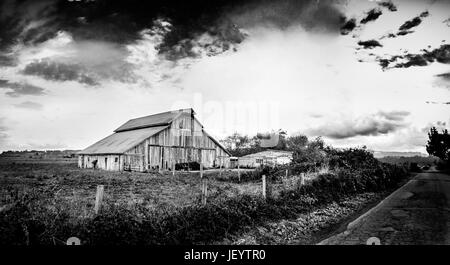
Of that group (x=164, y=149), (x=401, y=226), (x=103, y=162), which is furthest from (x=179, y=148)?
(x=401, y=226)

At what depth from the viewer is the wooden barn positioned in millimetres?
30766

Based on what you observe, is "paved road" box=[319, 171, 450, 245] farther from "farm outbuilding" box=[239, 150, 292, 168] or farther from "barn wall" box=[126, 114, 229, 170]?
"farm outbuilding" box=[239, 150, 292, 168]

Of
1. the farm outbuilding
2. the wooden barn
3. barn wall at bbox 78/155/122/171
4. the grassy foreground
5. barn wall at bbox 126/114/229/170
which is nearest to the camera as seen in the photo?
the grassy foreground

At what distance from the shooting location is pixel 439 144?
62.1m

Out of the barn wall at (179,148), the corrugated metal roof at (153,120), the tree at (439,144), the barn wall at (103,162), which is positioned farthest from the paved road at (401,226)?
the tree at (439,144)

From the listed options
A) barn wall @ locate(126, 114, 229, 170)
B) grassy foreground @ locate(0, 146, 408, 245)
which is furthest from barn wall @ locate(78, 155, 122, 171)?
grassy foreground @ locate(0, 146, 408, 245)

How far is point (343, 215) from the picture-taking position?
1110cm

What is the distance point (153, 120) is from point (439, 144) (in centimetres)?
6226

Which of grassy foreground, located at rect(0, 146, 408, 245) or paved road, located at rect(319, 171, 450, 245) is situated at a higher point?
grassy foreground, located at rect(0, 146, 408, 245)

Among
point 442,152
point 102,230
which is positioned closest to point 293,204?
point 102,230

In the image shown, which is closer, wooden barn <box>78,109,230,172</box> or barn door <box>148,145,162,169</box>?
wooden barn <box>78,109,230,172</box>

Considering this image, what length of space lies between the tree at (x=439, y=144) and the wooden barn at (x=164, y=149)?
49.0 m

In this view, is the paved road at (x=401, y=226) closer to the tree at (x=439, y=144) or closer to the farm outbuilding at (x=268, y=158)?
the farm outbuilding at (x=268, y=158)
